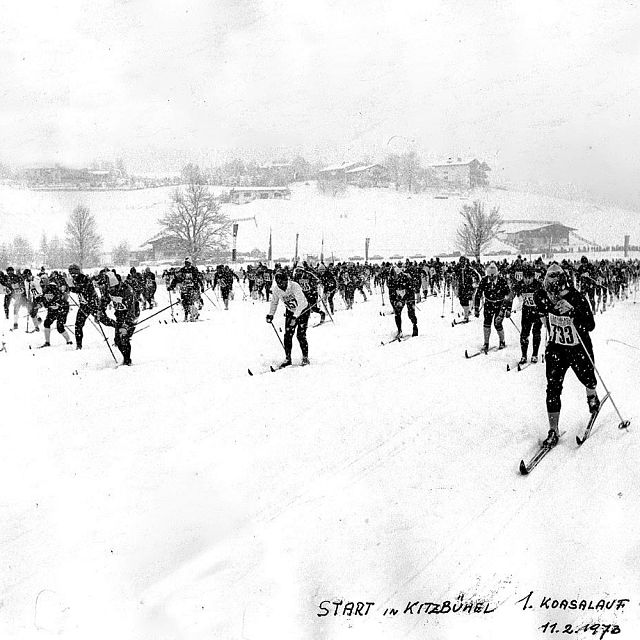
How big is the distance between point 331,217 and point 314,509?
94902 millimetres

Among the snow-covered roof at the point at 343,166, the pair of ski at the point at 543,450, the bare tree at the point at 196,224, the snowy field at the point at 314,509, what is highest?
the snow-covered roof at the point at 343,166

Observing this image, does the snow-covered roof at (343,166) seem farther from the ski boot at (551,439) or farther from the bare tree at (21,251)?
the ski boot at (551,439)

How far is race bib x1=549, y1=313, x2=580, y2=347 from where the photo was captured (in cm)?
655

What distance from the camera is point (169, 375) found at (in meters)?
10.8

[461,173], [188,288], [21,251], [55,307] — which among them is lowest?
[55,307]

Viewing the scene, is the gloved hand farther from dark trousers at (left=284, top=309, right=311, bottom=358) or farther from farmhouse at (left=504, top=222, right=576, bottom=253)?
farmhouse at (left=504, top=222, right=576, bottom=253)

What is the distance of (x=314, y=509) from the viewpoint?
17.4 feet

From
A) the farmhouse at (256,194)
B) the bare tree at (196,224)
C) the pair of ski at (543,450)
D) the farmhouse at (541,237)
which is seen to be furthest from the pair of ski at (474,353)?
the farmhouse at (256,194)

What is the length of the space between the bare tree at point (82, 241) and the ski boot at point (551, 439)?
64055 mm

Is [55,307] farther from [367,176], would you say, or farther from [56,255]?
[367,176]

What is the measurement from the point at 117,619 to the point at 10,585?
1.05 m

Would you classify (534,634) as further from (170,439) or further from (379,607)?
(170,439)

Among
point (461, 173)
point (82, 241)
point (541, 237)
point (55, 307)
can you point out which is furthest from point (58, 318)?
point (461, 173)

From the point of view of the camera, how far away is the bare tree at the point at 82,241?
64.7m
